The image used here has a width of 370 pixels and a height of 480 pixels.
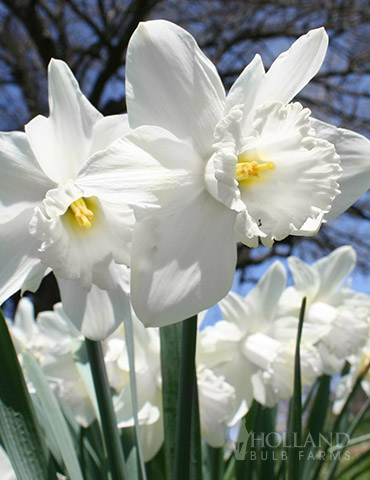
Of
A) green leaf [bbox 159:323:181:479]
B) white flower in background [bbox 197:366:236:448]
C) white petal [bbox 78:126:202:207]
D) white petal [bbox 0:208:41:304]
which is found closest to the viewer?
white petal [bbox 78:126:202:207]

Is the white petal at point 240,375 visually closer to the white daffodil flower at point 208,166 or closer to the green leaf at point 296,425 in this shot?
the green leaf at point 296,425

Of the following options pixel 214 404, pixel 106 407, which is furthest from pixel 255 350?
pixel 106 407

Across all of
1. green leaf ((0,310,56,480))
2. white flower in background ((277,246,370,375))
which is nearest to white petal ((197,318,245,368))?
white flower in background ((277,246,370,375))

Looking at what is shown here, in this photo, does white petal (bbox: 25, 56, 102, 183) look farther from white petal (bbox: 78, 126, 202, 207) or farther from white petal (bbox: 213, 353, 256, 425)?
white petal (bbox: 213, 353, 256, 425)

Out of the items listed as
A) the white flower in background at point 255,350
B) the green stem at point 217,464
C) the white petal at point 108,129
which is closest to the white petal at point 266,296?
the white flower in background at point 255,350

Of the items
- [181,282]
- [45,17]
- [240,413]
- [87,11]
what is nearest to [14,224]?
[181,282]

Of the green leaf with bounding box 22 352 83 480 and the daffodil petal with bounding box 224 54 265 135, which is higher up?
the daffodil petal with bounding box 224 54 265 135

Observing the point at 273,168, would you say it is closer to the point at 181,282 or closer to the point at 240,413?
the point at 181,282

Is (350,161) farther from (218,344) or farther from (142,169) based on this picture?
(218,344)
